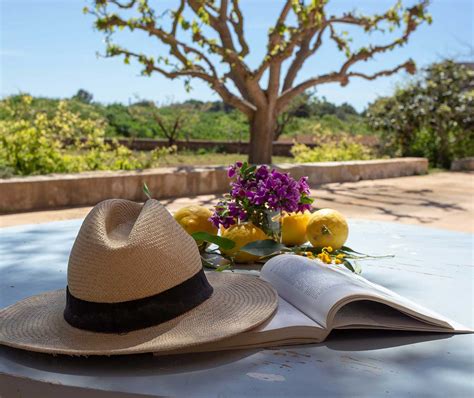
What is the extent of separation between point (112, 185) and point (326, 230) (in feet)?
16.3

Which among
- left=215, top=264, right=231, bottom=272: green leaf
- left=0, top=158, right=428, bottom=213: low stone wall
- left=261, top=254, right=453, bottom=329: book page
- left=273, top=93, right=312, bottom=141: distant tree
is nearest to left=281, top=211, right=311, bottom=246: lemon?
left=215, top=264, right=231, bottom=272: green leaf

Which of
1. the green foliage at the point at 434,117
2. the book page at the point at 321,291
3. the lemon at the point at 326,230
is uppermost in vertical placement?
the green foliage at the point at 434,117

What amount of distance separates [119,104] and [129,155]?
18.5 m

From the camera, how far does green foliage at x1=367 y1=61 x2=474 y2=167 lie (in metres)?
11.7

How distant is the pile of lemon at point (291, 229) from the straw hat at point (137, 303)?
0.50 m

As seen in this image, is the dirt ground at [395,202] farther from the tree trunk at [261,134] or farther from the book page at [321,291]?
the book page at [321,291]

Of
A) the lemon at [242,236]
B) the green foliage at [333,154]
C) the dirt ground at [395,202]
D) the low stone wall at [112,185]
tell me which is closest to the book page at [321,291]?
the lemon at [242,236]

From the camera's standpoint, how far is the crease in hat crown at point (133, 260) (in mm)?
1098

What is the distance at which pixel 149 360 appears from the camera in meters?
1.05

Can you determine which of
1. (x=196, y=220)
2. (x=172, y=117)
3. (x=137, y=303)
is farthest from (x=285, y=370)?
(x=172, y=117)

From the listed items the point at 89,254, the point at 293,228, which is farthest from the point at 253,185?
the point at 89,254

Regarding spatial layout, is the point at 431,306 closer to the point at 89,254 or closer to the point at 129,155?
the point at 89,254

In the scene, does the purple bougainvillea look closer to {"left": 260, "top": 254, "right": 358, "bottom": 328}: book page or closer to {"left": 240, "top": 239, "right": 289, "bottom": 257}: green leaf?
{"left": 240, "top": 239, "right": 289, "bottom": 257}: green leaf

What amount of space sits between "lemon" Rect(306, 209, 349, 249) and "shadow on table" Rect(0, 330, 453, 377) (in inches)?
23.8
